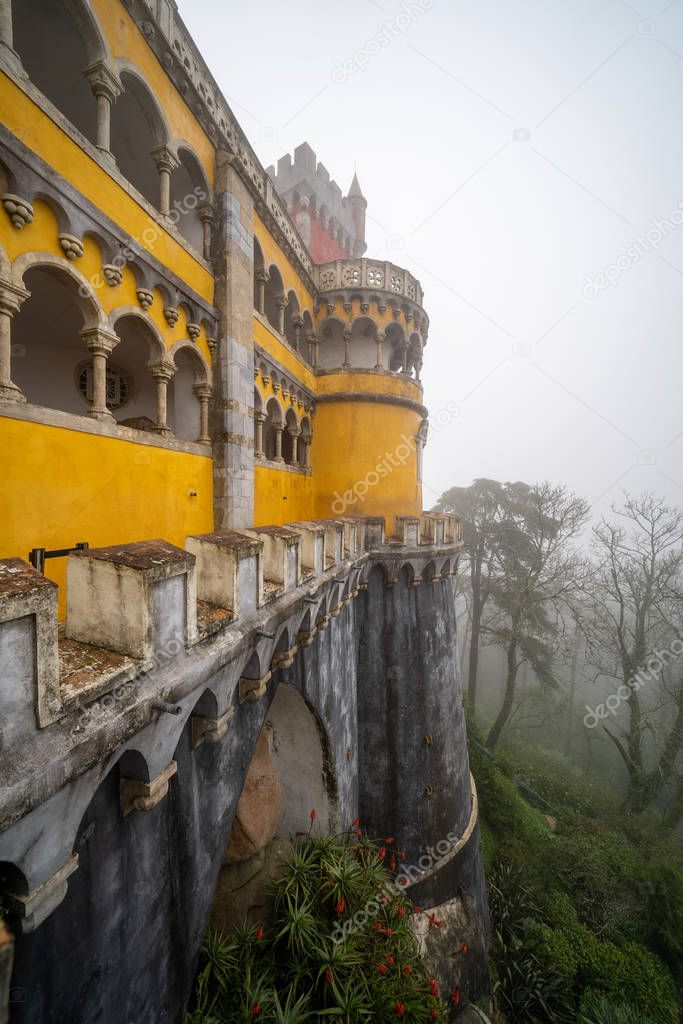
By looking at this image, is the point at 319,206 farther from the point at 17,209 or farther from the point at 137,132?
the point at 17,209

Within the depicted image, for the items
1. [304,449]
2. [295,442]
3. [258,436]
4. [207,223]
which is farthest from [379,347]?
[207,223]

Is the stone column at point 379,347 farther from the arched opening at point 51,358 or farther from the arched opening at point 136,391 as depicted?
the arched opening at point 51,358

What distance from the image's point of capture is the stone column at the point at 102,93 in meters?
4.82

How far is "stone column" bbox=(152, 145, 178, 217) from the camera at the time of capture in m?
5.89

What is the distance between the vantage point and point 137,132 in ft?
22.5

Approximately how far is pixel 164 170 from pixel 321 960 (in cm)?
1088

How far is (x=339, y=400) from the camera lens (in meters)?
12.0

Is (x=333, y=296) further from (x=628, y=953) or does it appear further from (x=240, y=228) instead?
(x=628, y=953)

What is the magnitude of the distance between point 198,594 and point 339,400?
9620mm

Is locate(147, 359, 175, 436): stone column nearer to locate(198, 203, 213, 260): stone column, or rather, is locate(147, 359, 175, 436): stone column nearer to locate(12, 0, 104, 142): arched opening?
locate(198, 203, 213, 260): stone column

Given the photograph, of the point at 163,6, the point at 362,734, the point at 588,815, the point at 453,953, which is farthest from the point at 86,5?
the point at 588,815

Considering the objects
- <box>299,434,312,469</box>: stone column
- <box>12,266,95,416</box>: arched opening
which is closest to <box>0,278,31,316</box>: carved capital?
<box>12,266,95,416</box>: arched opening

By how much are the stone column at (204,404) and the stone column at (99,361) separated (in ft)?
6.62

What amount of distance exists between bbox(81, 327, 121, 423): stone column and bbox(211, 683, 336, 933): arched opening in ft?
15.5
